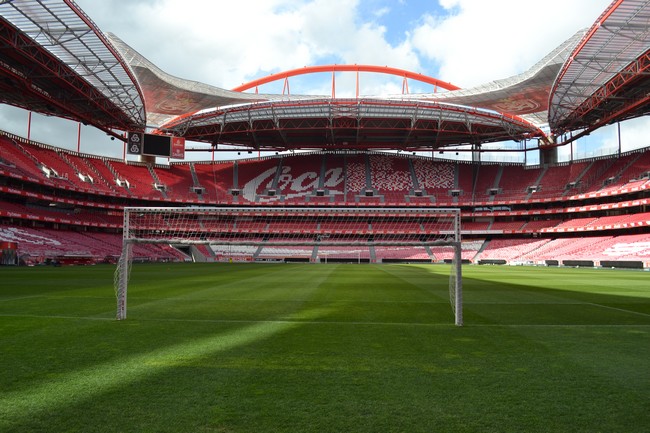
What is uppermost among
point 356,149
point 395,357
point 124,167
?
point 356,149

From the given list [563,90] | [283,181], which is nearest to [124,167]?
[283,181]

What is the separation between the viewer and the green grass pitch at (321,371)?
3492mm

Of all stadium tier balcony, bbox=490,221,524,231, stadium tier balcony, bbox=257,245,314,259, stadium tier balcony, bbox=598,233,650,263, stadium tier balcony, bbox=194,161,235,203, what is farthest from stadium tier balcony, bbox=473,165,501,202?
stadium tier balcony, bbox=194,161,235,203

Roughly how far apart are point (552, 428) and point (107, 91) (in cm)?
4118

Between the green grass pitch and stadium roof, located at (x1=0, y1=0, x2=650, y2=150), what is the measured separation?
24.1 metres

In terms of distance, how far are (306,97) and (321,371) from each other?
4723 cm

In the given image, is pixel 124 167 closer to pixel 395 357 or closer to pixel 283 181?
pixel 283 181

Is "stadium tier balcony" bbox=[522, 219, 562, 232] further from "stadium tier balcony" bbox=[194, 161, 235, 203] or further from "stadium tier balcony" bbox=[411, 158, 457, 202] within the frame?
"stadium tier balcony" bbox=[194, 161, 235, 203]

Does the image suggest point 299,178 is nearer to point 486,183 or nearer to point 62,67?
point 486,183

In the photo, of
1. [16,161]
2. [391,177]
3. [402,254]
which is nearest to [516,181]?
[391,177]

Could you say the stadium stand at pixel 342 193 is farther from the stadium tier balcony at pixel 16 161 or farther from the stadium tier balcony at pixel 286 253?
the stadium tier balcony at pixel 286 253

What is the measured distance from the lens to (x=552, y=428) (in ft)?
11.0

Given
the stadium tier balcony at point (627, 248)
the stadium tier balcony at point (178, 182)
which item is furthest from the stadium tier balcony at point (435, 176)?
the stadium tier balcony at point (178, 182)

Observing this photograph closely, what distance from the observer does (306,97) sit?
49.5 meters
